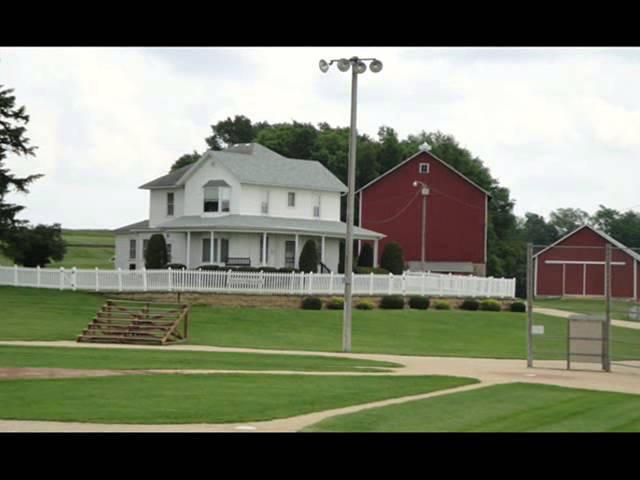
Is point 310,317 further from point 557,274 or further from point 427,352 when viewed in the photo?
point 557,274

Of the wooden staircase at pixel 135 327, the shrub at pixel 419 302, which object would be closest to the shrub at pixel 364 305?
the shrub at pixel 419 302

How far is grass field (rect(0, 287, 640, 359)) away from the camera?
40469 millimetres

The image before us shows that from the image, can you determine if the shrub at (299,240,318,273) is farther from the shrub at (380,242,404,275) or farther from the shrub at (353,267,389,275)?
the shrub at (380,242,404,275)

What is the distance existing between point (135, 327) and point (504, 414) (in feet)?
70.5

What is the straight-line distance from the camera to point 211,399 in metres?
21.0

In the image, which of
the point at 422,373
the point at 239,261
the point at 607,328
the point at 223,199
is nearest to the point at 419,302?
the point at 239,261

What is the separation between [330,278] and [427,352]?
53.5 ft

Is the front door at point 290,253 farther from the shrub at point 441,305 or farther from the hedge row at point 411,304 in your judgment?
the shrub at point 441,305

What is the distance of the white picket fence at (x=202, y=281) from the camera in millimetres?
52750

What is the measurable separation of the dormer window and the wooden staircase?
22.4 m

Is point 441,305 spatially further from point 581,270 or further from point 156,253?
point 156,253

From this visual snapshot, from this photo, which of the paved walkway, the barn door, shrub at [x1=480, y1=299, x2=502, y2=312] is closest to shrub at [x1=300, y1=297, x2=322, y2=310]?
shrub at [x1=480, y1=299, x2=502, y2=312]
